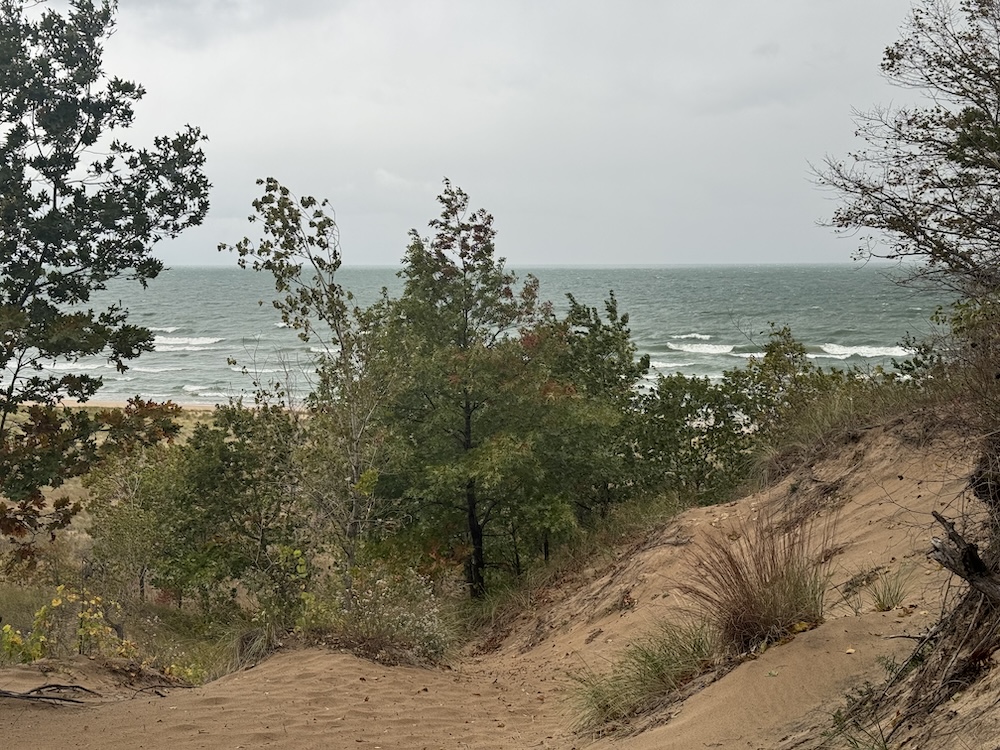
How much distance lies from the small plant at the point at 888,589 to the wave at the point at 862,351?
4444cm

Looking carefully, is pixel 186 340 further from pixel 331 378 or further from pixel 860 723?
pixel 860 723

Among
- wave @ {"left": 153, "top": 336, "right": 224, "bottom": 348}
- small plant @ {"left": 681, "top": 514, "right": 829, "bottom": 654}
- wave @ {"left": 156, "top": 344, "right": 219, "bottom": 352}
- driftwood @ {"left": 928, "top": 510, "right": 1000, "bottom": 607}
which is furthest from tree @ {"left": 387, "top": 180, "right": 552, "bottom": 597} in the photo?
wave @ {"left": 153, "top": 336, "right": 224, "bottom": 348}

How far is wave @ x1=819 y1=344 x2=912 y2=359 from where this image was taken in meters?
48.0

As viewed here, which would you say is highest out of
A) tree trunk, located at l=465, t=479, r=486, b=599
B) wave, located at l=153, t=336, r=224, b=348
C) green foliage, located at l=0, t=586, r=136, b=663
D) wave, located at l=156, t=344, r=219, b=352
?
wave, located at l=153, t=336, r=224, b=348

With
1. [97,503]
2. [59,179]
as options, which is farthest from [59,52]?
[97,503]

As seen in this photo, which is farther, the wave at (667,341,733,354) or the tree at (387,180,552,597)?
the wave at (667,341,733,354)

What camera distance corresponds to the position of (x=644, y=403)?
16.2m

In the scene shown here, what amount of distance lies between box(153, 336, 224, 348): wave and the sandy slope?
70.1 metres

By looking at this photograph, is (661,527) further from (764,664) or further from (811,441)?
(764,664)

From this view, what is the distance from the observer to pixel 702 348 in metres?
56.5

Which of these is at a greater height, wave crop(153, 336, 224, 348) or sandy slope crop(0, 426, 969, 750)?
wave crop(153, 336, 224, 348)

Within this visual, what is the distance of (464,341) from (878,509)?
787 cm

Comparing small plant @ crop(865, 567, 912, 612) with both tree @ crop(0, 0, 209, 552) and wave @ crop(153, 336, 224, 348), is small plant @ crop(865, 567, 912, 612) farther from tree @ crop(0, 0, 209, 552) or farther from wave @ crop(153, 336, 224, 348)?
wave @ crop(153, 336, 224, 348)

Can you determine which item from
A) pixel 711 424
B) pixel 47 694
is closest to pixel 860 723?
pixel 47 694
